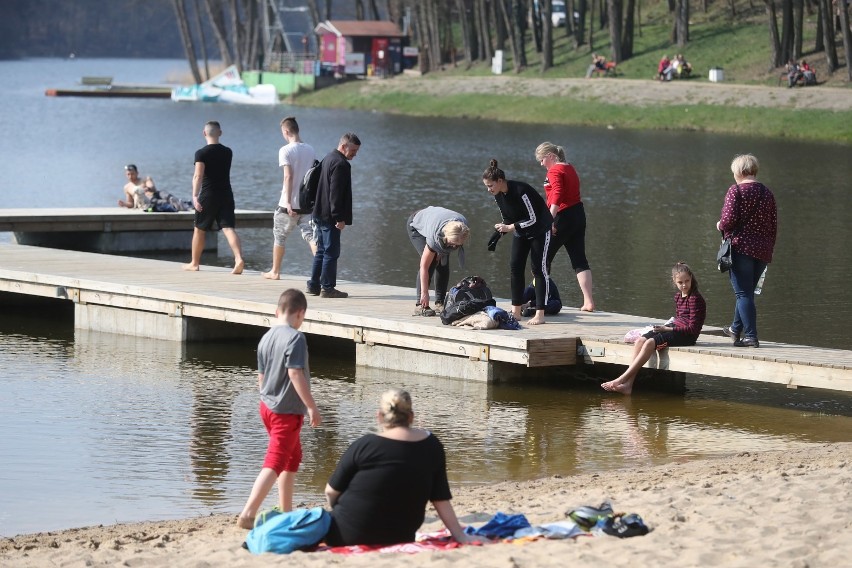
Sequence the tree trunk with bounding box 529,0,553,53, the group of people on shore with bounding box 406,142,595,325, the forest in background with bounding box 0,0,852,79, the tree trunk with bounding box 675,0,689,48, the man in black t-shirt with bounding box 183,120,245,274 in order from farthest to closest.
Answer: the tree trunk with bounding box 529,0,553,53 < the tree trunk with bounding box 675,0,689,48 < the forest in background with bounding box 0,0,852,79 < the man in black t-shirt with bounding box 183,120,245,274 < the group of people on shore with bounding box 406,142,595,325

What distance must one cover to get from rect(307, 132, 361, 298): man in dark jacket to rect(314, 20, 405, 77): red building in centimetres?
7012

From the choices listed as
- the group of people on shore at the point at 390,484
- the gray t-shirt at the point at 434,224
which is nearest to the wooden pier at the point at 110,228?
the gray t-shirt at the point at 434,224

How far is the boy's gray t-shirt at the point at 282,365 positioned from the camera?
8.00 metres

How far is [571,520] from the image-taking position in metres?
7.81

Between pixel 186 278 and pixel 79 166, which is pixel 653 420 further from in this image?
pixel 79 166

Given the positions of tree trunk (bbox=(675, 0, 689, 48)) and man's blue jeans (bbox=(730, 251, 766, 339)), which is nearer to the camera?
man's blue jeans (bbox=(730, 251, 766, 339))

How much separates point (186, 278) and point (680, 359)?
19.2 feet

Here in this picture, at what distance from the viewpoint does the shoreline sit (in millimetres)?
49188

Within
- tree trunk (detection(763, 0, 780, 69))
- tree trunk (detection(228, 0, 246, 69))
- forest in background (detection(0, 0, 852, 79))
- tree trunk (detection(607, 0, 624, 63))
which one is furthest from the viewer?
tree trunk (detection(228, 0, 246, 69))

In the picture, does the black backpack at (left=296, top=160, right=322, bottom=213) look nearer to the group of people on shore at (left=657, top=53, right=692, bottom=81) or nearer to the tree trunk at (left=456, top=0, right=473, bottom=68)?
the group of people on shore at (left=657, top=53, right=692, bottom=81)

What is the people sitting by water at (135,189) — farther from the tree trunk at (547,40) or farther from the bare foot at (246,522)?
the tree trunk at (547,40)

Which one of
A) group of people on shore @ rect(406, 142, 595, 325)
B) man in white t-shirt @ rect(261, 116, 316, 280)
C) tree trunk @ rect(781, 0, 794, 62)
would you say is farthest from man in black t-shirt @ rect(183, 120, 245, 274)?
tree trunk @ rect(781, 0, 794, 62)

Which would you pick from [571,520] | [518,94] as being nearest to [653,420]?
[571,520]

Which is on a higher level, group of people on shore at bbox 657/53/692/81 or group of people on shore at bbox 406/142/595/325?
group of people on shore at bbox 657/53/692/81
